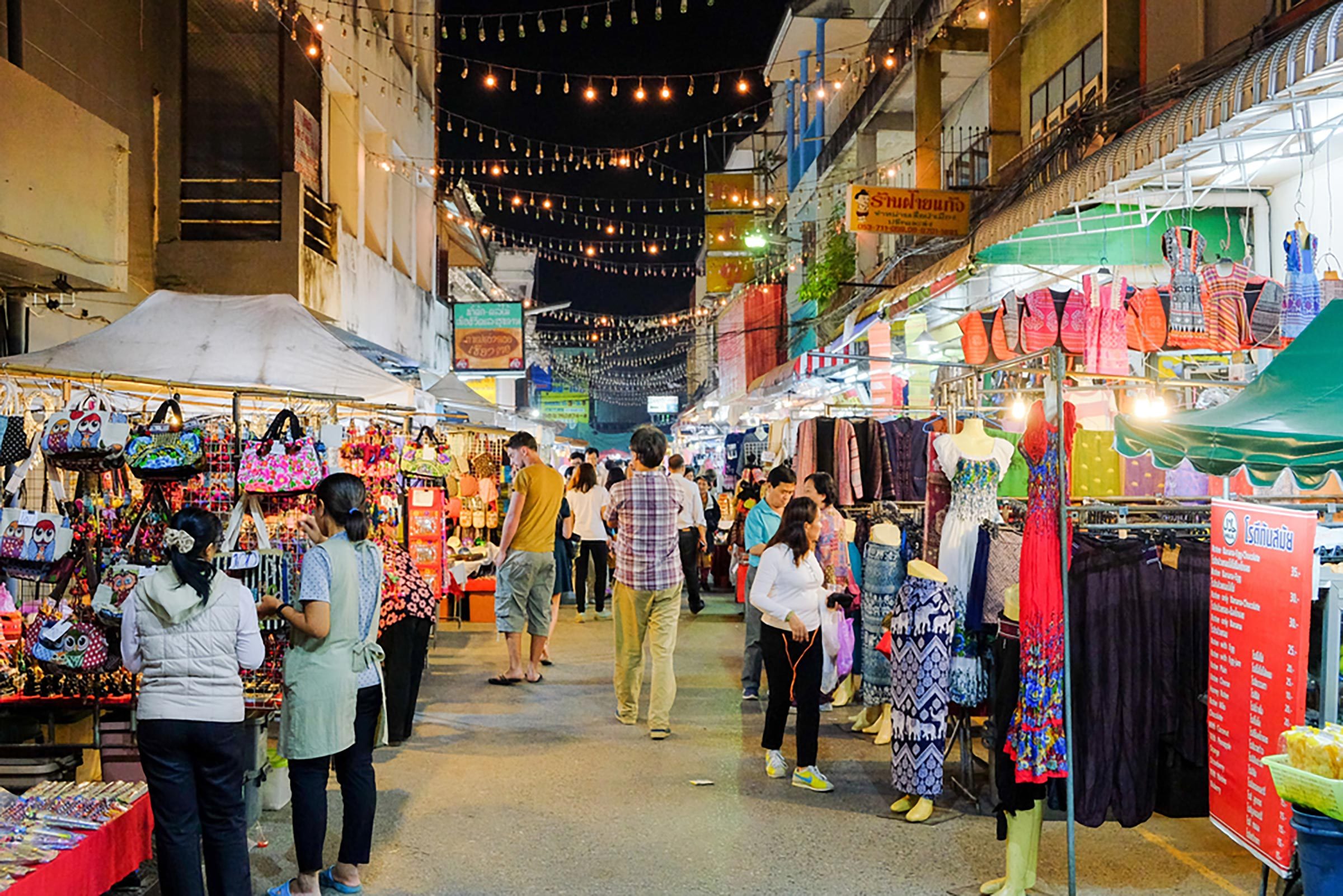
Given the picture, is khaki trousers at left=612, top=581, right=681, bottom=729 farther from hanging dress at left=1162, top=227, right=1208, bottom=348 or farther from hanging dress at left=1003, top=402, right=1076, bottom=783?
hanging dress at left=1162, top=227, right=1208, bottom=348

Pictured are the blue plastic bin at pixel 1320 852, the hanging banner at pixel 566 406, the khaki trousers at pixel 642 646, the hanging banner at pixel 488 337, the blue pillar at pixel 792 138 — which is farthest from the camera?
the hanging banner at pixel 566 406

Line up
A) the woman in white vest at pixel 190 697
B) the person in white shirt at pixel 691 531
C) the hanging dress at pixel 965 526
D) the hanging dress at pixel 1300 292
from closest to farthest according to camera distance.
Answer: the woman in white vest at pixel 190 697, the hanging dress at pixel 965 526, the hanging dress at pixel 1300 292, the person in white shirt at pixel 691 531

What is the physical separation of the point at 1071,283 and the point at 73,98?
1009cm

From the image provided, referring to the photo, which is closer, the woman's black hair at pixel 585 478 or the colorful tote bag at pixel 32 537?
the colorful tote bag at pixel 32 537

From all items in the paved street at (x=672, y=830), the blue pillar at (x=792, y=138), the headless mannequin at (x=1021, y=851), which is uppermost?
the blue pillar at (x=792, y=138)

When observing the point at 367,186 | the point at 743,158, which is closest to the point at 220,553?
the point at 367,186

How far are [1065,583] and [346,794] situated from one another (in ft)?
11.1

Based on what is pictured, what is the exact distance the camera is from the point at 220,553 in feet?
17.5

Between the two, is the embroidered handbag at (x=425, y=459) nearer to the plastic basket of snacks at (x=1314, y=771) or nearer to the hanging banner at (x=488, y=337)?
the plastic basket of snacks at (x=1314, y=771)

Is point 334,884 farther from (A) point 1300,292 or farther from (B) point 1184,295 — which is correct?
(A) point 1300,292

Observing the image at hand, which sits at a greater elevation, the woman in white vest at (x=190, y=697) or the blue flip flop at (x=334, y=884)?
the woman in white vest at (x=190, y=697)

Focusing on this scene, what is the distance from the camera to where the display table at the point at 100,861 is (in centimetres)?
378

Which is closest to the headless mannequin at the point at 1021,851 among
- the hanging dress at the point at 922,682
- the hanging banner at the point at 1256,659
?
the hanging banner at the point at 1256,659

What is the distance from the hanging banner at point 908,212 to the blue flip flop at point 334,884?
9314 mm
